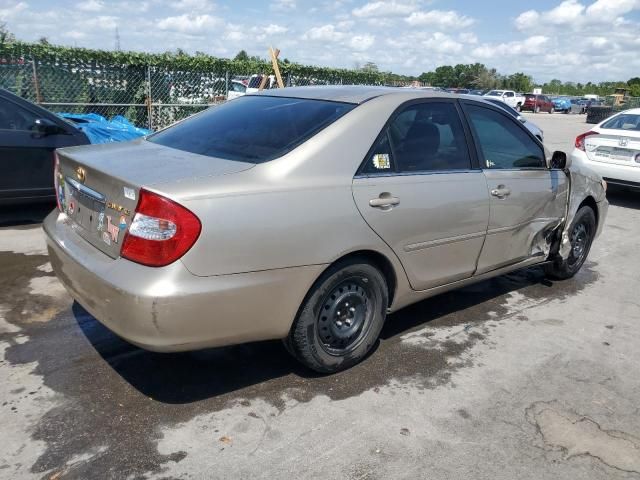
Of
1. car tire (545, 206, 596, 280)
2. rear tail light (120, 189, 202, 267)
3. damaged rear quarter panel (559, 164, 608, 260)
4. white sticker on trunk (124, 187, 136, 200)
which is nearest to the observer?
rear tail light (120, 189, 202, 267)

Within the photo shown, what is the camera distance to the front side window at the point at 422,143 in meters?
3.45

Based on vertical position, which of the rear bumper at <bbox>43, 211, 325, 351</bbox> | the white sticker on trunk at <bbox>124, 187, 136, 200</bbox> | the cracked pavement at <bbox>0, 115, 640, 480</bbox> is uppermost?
the white sticker on trunk at <bbox>124, 187, 136, 200</bbox>

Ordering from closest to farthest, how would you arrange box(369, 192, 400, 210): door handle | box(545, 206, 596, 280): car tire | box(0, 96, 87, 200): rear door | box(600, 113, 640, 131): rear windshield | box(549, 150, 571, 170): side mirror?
1. box(369, 192, 400, 210): door handle
2. box(549, 150, 571, 170): side mirror
3. box(545, 206, 596, 280): car tire
4. box(0, 96, 87, 200): rear door
5. box(600, 113, 640, 131): rear windshield

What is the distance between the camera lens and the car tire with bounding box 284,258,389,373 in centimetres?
315

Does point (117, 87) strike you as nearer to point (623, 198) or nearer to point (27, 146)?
point (27, 146)

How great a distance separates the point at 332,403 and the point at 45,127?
4959 millimetres

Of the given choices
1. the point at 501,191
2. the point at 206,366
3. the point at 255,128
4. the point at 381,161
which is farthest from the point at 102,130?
the point at 501,191

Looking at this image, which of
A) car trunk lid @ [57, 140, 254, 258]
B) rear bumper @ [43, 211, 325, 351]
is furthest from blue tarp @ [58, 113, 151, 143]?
rear bumper @ [43, 211, 325, 351]

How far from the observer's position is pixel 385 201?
332cm

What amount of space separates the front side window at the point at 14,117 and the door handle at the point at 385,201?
4.78 m

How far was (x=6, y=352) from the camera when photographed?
3496 millimetres

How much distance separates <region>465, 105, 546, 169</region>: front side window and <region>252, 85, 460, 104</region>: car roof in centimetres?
28

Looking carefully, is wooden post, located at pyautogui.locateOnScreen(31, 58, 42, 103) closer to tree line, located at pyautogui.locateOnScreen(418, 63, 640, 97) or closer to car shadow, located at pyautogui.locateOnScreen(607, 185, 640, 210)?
car shadow, located at pyautogui.locateOnScreen(607, 185, 640, 210)

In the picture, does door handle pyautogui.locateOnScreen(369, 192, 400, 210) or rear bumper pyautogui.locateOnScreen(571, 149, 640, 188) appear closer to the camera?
door handle pyautogui.locateOnScreen(369, 192, 400, 210)
